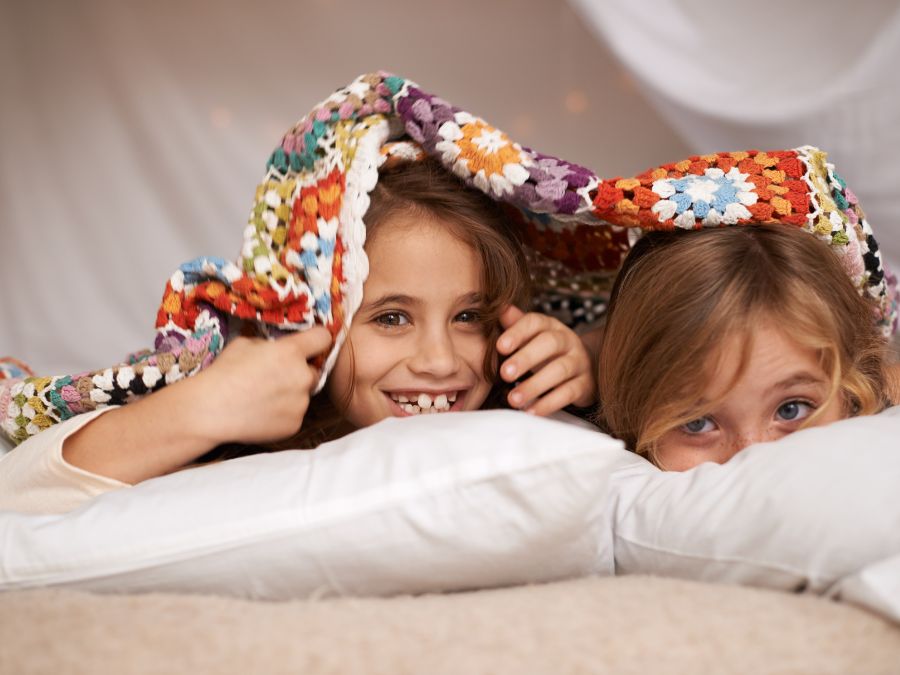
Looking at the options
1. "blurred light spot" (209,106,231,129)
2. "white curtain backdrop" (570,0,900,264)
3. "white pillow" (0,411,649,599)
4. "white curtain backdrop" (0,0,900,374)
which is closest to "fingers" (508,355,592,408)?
"white pillow" (0,411,649,599)

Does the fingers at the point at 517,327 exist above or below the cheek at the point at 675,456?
above

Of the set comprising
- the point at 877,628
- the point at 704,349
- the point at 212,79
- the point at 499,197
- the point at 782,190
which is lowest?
the point at 877,628

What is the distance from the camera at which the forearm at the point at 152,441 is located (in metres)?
1.02

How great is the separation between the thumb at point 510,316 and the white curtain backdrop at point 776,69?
435mm

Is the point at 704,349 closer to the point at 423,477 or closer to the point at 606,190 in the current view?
the point at 606,190

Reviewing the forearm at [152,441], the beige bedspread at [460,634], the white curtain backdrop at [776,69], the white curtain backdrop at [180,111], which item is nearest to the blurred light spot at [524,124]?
the white curtain backdrop at [180,111]

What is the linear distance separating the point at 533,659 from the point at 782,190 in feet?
2.47

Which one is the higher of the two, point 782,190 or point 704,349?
point 782,190

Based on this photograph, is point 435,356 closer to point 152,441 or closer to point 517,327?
point 517,327

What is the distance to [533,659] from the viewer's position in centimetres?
59

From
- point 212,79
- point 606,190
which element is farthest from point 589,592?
point 212,79

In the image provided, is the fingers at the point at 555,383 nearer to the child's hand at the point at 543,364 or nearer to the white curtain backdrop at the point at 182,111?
the child's hand at the point at 543,364

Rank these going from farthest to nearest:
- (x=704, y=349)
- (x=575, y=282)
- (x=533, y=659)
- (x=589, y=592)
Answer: (x=575, y=282) < (x=704, y=349) < (x=589, y=592) < (x=533, y=659)

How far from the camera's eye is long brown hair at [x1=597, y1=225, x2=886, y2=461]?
1.03 meters
